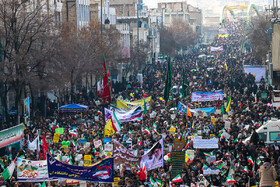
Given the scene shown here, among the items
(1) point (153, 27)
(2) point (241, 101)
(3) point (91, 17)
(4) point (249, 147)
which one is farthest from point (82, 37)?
(1) point (153, 27)

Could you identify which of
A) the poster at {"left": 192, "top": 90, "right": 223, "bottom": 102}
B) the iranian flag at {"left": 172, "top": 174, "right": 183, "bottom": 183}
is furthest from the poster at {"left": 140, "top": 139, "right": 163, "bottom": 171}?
the poster at {"left": 192, "top": 90, "right": 223, "bottom": 102}

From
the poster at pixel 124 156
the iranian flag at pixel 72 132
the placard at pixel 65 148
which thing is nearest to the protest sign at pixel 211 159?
the poster at pixel 124 156

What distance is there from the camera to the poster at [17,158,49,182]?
54.6 ft

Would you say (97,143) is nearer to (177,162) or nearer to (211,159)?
(211,159)

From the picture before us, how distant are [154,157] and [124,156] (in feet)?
2.67

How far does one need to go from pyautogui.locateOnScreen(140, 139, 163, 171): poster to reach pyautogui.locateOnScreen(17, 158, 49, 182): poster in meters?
2.61

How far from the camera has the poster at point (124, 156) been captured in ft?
57.6

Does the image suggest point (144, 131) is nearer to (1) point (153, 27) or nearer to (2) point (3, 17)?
(2) point (3, 17)

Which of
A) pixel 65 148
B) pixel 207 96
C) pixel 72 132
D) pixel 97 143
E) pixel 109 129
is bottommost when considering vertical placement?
pixel 72 132

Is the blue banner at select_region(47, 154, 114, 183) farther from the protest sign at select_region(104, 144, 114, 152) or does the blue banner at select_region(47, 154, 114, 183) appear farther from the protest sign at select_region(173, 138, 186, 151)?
the protest sign at select_region(104, 144, 114, 152)

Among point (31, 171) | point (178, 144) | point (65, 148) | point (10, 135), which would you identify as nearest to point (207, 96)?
point (65, 148)

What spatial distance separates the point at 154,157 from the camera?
692 inches

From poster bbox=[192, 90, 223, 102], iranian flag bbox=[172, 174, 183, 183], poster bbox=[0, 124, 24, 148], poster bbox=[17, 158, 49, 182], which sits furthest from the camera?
poster bbox=[192, 90, 223, 102]

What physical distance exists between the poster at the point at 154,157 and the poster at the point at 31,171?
2611 mm
